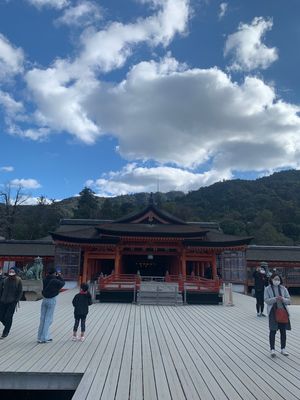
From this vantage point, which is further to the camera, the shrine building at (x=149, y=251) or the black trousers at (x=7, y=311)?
the shrine building at (x=149, y=251)

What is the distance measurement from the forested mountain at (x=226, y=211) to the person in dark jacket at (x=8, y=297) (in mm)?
33630

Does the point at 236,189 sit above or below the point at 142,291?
above

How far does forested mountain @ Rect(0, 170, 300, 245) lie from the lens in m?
50.8

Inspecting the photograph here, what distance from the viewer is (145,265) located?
2944cm

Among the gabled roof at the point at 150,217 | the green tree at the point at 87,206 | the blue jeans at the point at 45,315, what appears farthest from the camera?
the green tree at the point at 87,206

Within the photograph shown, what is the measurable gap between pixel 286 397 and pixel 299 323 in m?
7.48

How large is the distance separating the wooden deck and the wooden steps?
4571mm

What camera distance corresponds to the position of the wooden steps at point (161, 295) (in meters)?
15.5

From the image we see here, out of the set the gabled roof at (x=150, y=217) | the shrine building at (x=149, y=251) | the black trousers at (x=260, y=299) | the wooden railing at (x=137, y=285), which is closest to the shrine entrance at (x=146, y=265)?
the shrine building at (x=149, y=251)

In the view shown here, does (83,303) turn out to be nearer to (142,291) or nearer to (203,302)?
(142,291)

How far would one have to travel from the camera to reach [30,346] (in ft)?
23.6

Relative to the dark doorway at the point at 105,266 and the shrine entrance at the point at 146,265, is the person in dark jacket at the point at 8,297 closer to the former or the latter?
the dark doorway at the point at 105,266

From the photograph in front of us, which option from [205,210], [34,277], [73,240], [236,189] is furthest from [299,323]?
[236,189]

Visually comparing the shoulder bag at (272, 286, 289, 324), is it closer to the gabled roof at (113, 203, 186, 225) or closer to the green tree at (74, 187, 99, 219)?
the gabled roof at (113, 203, 186, 225)
